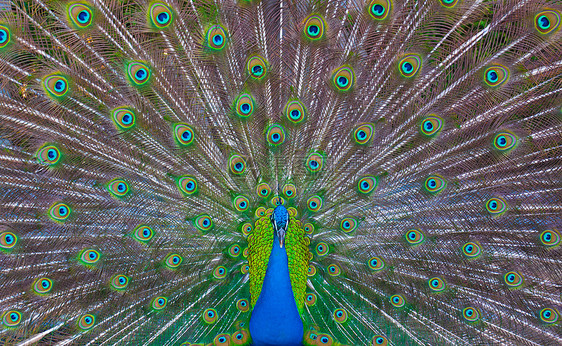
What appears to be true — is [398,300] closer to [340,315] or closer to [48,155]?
[340,315]

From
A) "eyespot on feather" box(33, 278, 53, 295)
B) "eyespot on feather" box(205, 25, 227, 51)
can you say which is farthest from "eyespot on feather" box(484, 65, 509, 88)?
"eyespot on feather" box(33, 278, 53, 295)

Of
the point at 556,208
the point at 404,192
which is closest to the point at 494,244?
the point at 556,208

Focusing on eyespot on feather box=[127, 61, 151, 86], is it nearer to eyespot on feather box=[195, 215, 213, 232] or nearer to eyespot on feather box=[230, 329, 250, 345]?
eyespot on feather box=[195, 215, 213, 232]

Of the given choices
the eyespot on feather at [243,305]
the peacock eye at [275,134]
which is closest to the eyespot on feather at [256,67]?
the peacock eye at [275,134]

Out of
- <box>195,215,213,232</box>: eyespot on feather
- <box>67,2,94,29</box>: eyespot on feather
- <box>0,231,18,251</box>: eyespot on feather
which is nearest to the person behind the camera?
<box>67,2,94,29</box>: eyespot on feather

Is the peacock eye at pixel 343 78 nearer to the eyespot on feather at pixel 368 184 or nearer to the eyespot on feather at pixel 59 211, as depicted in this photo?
the eyespot on feather at pixel 368 184
